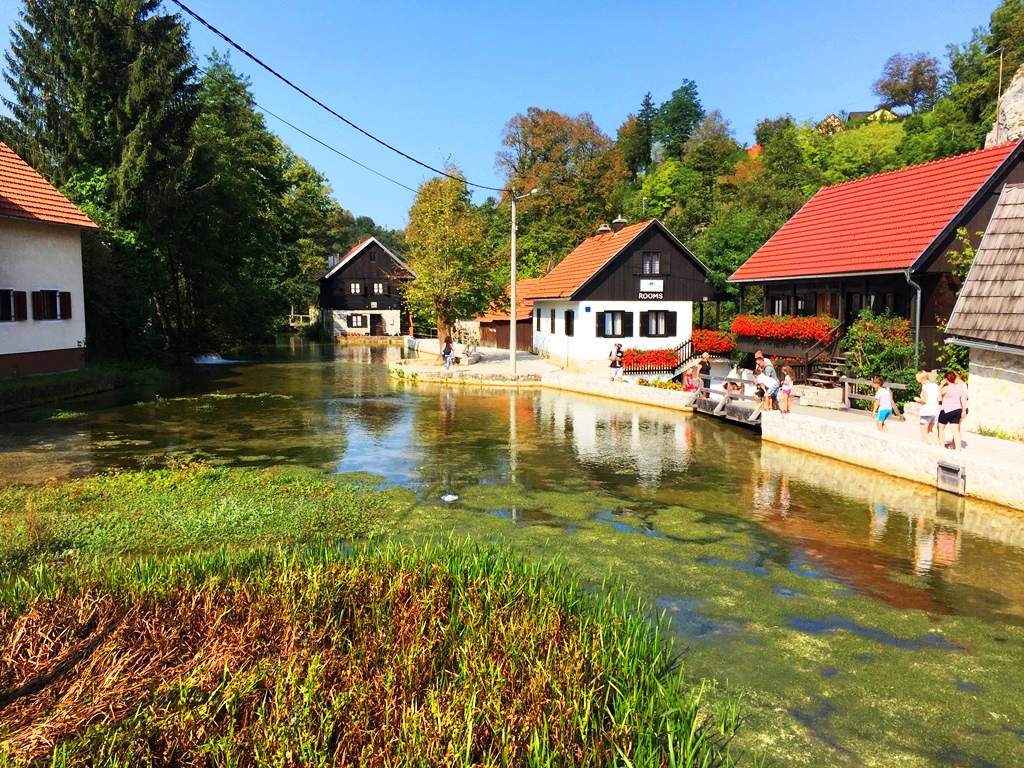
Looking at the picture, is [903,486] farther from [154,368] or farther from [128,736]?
[154,368]

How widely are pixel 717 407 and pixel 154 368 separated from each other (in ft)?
81.8

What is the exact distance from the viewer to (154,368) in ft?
110

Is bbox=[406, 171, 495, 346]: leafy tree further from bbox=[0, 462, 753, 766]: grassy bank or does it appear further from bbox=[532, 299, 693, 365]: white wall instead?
bbox=[0, 462, 753, 766]: grassy bank

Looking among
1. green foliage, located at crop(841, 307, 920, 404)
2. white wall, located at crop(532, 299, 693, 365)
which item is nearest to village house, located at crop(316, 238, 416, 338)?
white wall, located at crop(532, 299, 693, 365)

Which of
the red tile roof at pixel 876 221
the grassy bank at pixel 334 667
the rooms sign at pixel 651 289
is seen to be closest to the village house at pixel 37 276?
the grassy bank at pixel 334 667

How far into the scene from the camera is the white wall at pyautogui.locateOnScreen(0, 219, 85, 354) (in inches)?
993

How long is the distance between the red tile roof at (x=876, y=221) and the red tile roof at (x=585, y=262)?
8.33m

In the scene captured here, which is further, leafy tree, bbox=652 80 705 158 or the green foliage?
leafy tree, bbox=652 80 705 158

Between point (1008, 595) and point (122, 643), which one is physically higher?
point (122, 643)

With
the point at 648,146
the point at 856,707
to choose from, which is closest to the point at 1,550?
the point at 856,707

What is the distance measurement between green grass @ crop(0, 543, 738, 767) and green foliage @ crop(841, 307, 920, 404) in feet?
54.3

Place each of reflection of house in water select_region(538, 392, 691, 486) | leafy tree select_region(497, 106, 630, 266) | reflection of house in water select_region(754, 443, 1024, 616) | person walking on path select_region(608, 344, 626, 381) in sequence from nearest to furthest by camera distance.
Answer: reflection of house in water select_region(754, 443, 1024, 616), reflection of house in water select_region(538, 392, 691, 486), person walking on path select_region(608, 344, 626, 381), leafy tree select_region(497, 106, 630, 266)

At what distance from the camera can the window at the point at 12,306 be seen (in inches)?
979

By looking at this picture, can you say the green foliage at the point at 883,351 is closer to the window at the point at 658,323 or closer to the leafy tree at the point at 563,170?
the window at the point at 658,323
